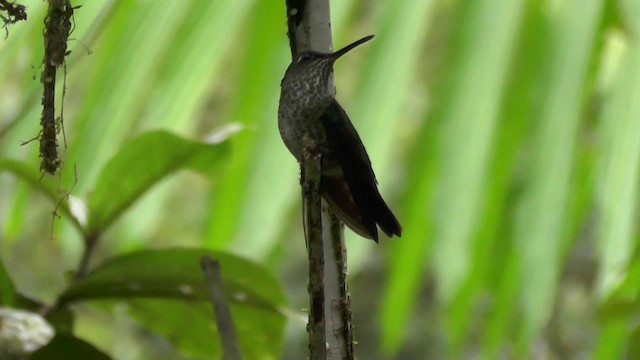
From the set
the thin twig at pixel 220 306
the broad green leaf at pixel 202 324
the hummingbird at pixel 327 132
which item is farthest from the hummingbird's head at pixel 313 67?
the broad green leaf at pixel 202 324

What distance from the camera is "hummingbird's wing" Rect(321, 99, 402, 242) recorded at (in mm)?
662

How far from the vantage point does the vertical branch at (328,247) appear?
2.17ft

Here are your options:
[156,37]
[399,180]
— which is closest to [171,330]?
[156,37]

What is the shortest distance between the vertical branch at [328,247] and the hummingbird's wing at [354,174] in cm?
2

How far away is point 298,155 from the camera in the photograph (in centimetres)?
67

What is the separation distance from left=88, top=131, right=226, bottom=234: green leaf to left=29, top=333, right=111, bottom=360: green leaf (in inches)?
4.7

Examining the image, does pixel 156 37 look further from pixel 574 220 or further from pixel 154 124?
pixel 574 220

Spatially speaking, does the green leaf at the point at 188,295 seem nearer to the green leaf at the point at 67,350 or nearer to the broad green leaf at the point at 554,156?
the green leaf at the point at 67,350

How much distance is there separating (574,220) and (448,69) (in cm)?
30

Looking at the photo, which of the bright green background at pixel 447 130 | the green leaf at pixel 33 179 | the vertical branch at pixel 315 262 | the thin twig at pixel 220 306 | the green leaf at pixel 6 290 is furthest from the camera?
the bright green background at pixel 447 130

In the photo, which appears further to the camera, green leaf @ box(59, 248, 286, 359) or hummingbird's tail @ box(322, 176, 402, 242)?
green leaf @ box(59, 248, 286, 359)

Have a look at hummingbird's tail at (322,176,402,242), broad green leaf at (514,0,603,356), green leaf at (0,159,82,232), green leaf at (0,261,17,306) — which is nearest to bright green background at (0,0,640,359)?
broad green leaf at (514,0,603,356)

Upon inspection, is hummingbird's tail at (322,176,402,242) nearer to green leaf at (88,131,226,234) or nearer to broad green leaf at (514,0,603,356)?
green leaf at (88,131,226,234)

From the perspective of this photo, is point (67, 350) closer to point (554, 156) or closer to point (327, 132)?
point (327, 132)
